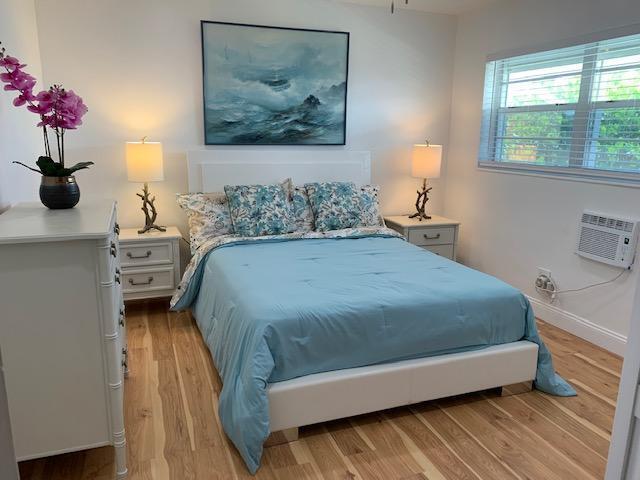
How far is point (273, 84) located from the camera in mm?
3906

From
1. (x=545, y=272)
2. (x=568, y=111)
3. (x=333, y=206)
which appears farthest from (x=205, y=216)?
(x=568, y=111)

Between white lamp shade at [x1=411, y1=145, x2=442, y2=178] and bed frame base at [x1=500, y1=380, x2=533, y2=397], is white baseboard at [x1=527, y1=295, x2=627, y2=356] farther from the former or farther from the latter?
white lamp shade at [x1=411, y1=145, x2=442, y2=178]

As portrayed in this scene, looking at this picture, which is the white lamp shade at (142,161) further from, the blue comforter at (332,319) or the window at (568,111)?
the window at (568,111)

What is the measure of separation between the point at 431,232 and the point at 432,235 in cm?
3

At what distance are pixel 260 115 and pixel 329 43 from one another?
0.83 meters

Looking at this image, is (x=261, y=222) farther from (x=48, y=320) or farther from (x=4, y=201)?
(x=48, y=320)

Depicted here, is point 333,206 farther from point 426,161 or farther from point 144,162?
point 144,162

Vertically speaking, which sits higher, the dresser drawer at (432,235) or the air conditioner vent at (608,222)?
the air conditioner vent at (608,222)

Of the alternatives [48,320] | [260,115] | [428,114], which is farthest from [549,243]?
[48,320]

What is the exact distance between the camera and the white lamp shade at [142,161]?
3422 mm

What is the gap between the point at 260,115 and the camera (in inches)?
154

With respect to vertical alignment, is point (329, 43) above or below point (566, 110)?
above

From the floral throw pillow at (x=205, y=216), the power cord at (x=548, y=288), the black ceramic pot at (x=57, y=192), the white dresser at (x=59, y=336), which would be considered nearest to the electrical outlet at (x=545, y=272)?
the power cord at (x=548, y=288)

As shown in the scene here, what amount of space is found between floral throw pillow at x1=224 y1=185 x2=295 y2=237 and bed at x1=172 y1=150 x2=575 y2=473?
448mm
